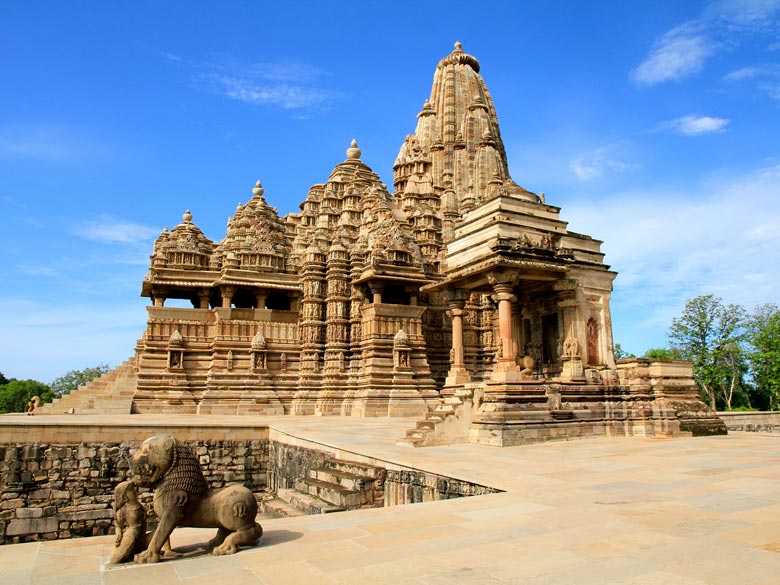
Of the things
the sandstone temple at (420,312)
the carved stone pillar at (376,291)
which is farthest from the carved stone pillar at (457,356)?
the carved stone pillar at (376,291)

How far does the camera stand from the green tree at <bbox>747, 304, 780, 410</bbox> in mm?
38219

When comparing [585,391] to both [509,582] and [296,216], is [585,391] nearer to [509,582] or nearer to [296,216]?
[509,582]

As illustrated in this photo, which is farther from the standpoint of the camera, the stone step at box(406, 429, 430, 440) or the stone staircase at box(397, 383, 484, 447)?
the stone staircase at box(397, 383, 484, 447)

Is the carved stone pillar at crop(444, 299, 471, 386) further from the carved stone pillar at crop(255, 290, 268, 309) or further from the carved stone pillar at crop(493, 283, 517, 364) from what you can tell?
the carved stone pillar at crop(255, 290, 268, 309)

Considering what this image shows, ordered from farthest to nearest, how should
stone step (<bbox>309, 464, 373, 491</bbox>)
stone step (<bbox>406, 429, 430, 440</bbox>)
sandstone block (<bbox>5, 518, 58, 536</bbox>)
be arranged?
sandstone block (<bbox>5, 518, 58, 536</bbox>) → stone step (<bbox>406, 429, 430, 440</bbox>) → stone step (<bbox>309, 464, 373, 491</bbox>)

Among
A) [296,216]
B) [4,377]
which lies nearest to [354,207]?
[296,216]

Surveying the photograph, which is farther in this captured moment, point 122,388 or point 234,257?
point 234,257

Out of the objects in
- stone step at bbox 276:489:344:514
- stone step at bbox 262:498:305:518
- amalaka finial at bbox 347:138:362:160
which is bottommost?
stone step at bbox 262:498:305:518

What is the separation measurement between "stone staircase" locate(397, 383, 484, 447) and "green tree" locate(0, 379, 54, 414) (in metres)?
52.8

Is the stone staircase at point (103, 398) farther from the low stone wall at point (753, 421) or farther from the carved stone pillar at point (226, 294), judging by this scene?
the low stone wall at point (753, 421)

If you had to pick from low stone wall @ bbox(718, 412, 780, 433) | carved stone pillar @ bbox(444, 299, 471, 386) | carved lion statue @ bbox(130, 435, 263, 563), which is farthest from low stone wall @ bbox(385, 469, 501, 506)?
low stone wall @ bbox(718, 412, 780, 433)

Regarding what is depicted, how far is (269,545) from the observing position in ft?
19.3

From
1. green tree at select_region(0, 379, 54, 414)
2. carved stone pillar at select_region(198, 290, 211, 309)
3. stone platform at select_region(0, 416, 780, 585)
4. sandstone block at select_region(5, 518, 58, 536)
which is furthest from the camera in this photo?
green tree at select_region(0, 379, 54, 414)

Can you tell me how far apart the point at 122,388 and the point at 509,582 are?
99.9 feet
